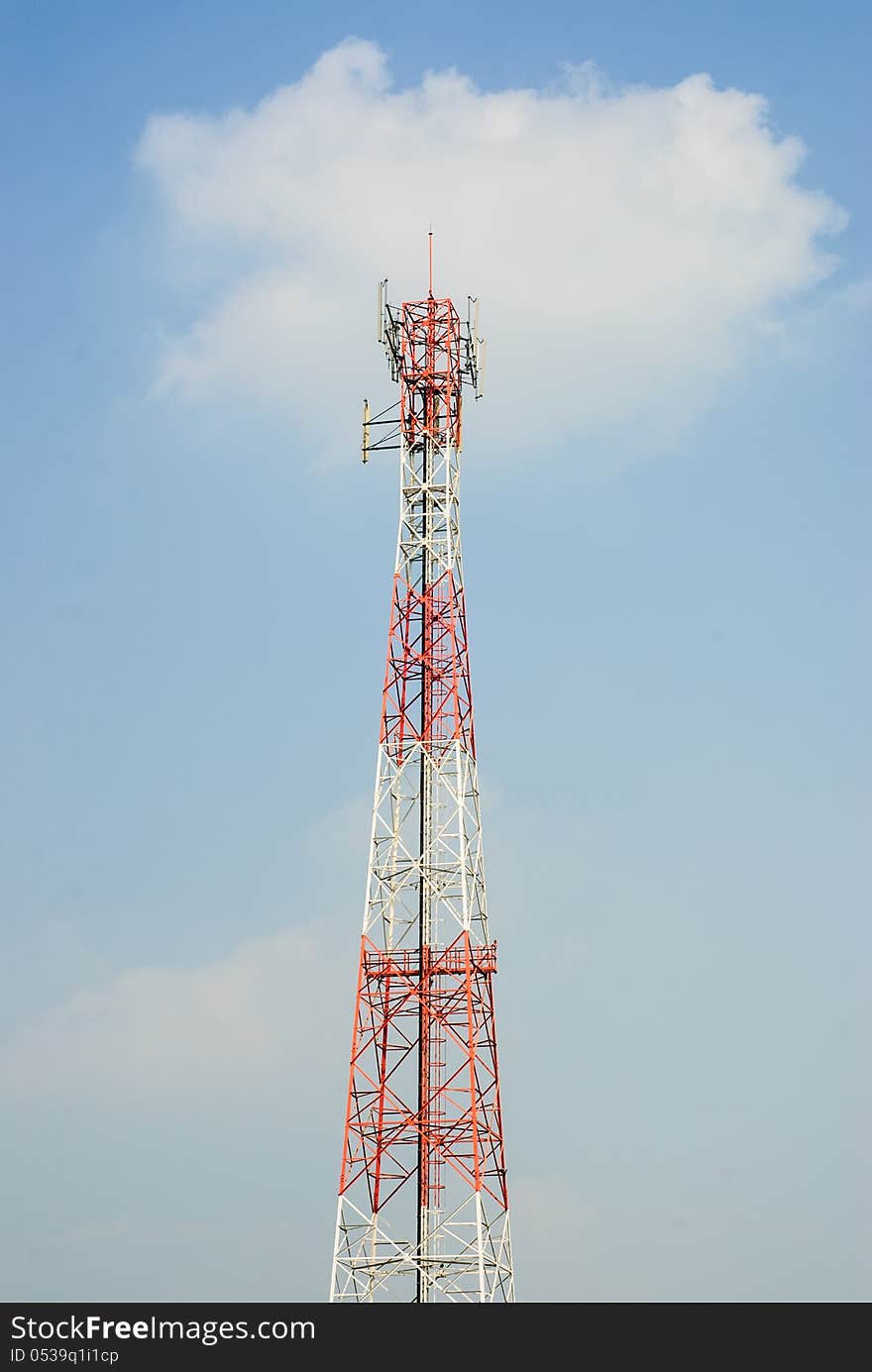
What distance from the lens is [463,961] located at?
190 feet

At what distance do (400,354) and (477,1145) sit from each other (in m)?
29.9
